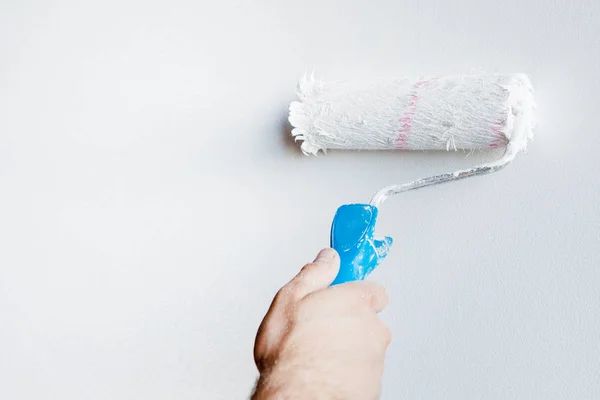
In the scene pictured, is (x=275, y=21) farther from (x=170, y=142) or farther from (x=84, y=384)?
(x=84, y=384)

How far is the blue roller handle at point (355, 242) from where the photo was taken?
2.58ft

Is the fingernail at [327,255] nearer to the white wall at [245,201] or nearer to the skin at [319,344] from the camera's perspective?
the skin at [319,344]

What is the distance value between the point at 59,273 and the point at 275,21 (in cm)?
50

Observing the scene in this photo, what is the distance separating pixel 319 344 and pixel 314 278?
0.06 metres

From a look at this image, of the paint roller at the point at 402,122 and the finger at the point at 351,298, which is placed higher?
the paint roller at the point at 402,122

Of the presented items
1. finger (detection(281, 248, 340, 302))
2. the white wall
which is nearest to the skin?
finger (detection(281, 248, 340, 302))

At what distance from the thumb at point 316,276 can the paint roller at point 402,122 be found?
0.03 meters

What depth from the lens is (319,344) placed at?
→ 0.70m

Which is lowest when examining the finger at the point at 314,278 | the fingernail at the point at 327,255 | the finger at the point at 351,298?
the finger at the point at 351,298

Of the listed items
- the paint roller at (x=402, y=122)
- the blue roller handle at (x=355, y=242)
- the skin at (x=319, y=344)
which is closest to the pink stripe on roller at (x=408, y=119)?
the paint roller at (x=402, y=122)

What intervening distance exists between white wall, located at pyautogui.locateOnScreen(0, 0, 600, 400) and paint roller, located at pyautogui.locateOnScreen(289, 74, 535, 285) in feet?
0.14

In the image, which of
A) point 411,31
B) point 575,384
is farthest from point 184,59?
point 575,384

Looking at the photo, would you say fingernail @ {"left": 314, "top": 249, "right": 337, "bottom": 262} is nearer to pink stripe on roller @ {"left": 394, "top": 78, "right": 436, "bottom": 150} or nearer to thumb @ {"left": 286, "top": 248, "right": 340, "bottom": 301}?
thumb @ {"left": 286, "top": 248, "right": 340, "bottom": 301}

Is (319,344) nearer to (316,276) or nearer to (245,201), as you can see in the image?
(316,276)
